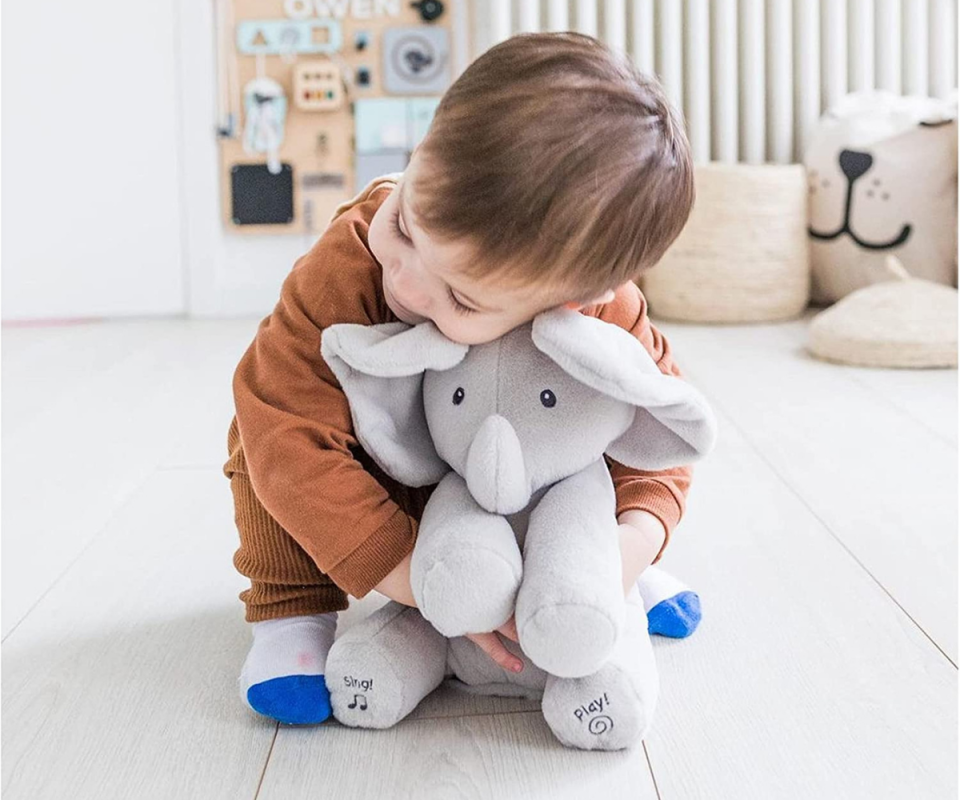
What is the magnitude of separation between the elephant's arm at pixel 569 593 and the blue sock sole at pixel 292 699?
0.56 ft

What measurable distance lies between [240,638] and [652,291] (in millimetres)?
1746

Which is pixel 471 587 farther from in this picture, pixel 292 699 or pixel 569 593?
pixel 292 699

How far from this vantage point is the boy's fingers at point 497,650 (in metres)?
0.79

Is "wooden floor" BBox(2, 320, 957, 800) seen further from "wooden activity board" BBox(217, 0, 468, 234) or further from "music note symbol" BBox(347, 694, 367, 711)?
"wooden activity board" BBox(217, 0, 468, 234)

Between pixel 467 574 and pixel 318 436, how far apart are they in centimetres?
15

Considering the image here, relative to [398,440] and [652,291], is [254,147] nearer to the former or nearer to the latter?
[652,291]

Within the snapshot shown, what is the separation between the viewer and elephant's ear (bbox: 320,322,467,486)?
30.9 inches

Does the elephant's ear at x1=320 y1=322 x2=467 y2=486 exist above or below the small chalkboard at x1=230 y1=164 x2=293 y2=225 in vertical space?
below

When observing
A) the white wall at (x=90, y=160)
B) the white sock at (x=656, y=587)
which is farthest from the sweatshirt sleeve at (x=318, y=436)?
the white wall at (x=90, y=160)

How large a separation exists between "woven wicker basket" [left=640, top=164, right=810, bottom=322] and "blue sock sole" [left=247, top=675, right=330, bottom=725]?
5.83 feet

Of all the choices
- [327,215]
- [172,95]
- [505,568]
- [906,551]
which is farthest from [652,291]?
[505,568]

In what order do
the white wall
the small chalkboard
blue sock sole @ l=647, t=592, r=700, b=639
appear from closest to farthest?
blue sock sole @ l=647, t=592, r=700, b=639, the white wall, the small chalkboard

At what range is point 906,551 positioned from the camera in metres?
1.14

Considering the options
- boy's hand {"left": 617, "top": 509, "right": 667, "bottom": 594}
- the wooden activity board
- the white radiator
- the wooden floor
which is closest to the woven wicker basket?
the white radiator
